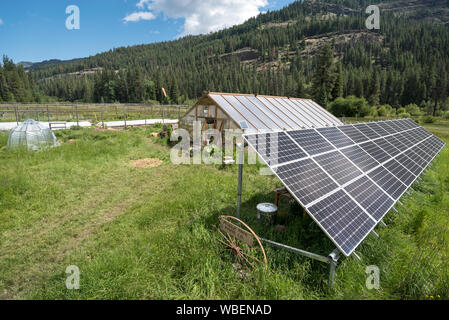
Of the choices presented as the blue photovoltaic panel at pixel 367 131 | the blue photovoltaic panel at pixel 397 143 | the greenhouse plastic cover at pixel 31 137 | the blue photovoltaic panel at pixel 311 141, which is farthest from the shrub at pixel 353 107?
the greenhouse plastic cover at pixel 31 137

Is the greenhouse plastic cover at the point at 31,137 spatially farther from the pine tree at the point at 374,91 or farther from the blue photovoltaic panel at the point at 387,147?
the pine tree at the point at 374,91

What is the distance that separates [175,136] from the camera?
16.8 meters

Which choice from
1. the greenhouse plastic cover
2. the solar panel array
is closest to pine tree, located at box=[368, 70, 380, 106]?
the solar panel array

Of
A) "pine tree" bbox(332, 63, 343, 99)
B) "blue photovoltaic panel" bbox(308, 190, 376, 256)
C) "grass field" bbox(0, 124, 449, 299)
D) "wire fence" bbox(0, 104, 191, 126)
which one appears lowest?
"grass field" bbox(0, 124, 449, 299)

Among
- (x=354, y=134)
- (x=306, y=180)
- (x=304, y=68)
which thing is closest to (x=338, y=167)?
(x=306, y=180)

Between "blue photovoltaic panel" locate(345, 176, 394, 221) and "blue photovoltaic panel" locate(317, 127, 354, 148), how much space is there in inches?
55.1

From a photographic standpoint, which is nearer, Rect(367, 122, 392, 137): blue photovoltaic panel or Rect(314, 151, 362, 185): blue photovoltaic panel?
Rect(314, 151, 362, 185): blue photovoltaic panel

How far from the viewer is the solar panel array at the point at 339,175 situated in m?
3.72

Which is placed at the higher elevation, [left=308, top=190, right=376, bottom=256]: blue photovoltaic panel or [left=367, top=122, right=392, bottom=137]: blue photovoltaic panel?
[left=367, top=122, right=392, bottom=137]: blue photovoltaic panel

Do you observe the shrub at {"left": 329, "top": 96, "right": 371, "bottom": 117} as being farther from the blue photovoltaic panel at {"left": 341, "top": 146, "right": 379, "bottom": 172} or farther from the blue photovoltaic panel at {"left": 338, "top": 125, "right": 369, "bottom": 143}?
the blue photovoltaic panel at {"left": 341, "top": 146, "right": 379, "bottom": 172}

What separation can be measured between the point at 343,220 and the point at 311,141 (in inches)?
96.0

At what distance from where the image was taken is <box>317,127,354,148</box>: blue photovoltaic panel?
20.4 feet

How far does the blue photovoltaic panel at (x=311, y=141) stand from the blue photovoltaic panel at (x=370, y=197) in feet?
3.57
